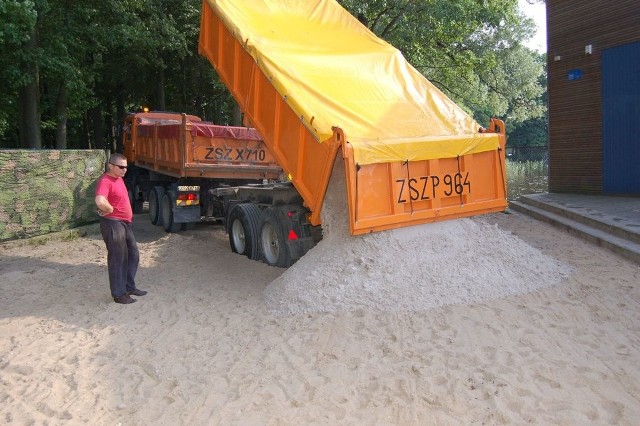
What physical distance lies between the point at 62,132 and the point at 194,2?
20.7 feet

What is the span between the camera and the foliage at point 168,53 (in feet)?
49.4

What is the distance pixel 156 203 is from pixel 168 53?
11993mm

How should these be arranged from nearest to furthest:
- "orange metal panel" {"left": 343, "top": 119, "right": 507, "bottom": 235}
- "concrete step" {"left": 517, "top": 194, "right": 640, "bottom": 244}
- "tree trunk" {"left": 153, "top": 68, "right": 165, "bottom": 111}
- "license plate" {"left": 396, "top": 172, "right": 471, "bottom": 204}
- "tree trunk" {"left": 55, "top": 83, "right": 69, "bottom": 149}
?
"orange metal panel" {"left": 343, "top": 119, "right": 507, "bottom": 235}
"license plate" {"left": 396, "top": 172, "right": 471, "bottom": 204}
"concrete step" {"left": 517, "top": 194, "right": 640, "bottom": 244}
"tree trunk" {"left": 55, "top": 83, "right": 69, "bottom": 149}
"tree trunk" {"left": 153, "top": 68, "right": 165, "bottom": 111}

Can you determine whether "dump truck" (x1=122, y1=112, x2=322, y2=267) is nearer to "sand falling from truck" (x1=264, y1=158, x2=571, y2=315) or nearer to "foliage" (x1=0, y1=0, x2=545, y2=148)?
"sand falling from truck" (x1=264, y1=158, x2=571, y2=315)

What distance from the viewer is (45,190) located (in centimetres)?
1007

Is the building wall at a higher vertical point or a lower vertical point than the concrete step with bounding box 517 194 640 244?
higher

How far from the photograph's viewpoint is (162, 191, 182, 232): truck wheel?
11.7m

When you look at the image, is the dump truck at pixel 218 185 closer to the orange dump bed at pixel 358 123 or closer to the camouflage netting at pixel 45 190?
the orange dump bed at pixel 358 123

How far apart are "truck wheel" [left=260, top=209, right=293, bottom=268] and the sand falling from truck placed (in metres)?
1.32

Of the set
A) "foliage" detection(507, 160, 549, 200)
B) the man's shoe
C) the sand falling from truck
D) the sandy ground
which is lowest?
the sandy ground

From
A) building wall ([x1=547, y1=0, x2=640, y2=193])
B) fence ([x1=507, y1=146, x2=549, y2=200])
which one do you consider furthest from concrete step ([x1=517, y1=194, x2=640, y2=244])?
fence ([x1=507, y1=146, x2=549, y2=200])

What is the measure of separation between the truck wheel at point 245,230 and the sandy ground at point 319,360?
1644 mm

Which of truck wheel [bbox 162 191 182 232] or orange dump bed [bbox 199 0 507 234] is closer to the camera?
orange dump bed [bbox 199 0 507 234]

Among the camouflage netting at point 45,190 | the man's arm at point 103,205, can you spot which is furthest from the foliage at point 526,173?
the man's arm at point 103,205
